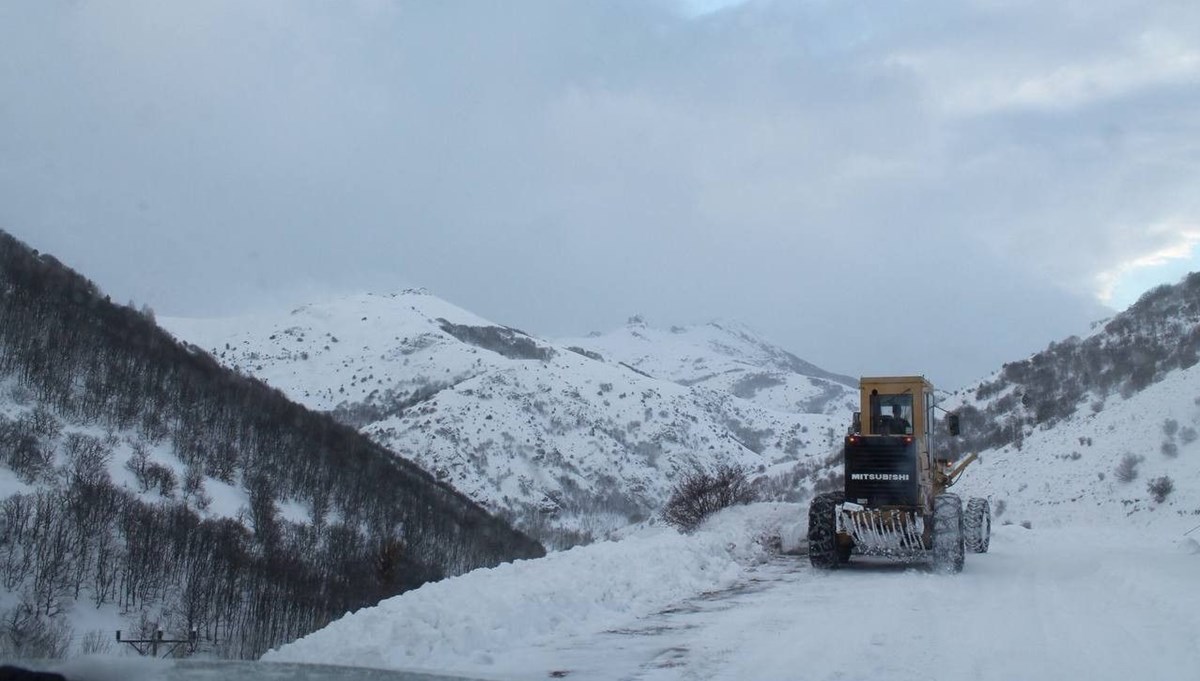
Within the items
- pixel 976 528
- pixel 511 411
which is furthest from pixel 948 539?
pixel 511 411

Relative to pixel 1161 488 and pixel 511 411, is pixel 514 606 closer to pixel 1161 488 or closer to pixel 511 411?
pixel 1161 488

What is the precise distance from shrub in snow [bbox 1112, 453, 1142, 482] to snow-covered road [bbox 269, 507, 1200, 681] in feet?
59.6

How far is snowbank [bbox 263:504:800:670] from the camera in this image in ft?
30.9

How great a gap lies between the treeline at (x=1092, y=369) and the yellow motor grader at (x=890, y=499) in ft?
91.6

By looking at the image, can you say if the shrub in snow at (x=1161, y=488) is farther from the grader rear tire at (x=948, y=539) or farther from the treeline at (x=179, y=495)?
the treeline at (x=179, y=495)

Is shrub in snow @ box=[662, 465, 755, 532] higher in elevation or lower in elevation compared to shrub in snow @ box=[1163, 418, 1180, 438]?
lower

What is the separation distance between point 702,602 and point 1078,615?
481 centimetres

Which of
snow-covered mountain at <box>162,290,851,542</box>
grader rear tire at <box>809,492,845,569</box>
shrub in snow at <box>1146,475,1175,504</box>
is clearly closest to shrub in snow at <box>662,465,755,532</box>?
grader rear tire at <box>809,492,845,569</box>

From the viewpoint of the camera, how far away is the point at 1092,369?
53562mm

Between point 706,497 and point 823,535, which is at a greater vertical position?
point 706,497

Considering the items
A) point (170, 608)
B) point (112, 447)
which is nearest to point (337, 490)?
point (112, 447)

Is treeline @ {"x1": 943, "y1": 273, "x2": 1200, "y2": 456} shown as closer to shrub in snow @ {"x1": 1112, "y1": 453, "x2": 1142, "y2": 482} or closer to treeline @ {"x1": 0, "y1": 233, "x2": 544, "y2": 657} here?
shrub in snow @ {"x1": 1112, "y1": 453, "x2": 1142, "y2": 482}

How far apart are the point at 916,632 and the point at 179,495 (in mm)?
26450

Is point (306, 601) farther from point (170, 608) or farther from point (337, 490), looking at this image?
point (337, 490)
